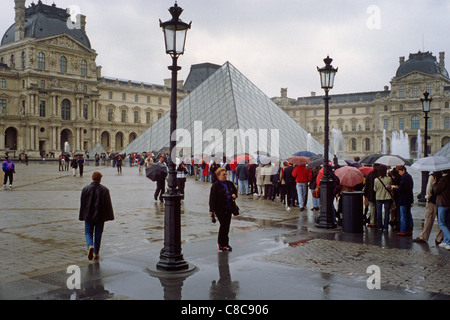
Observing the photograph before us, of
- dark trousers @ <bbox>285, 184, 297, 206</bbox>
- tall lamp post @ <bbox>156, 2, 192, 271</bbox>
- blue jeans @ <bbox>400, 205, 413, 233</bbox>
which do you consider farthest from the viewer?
dark trousers @ <bbox>285, 184, 297, 206</bbox>

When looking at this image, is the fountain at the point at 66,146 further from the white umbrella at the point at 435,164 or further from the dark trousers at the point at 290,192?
the white umbrella at the point at 435,164

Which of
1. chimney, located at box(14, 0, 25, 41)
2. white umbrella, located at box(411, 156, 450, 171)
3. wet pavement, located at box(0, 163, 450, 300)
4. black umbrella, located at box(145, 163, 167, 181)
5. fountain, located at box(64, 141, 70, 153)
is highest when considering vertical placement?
chimney, located at box(14, 0, 25, 41)

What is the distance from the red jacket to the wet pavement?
2.02 m

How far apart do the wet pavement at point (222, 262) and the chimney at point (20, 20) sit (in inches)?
2196

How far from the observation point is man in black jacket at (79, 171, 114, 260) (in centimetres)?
627

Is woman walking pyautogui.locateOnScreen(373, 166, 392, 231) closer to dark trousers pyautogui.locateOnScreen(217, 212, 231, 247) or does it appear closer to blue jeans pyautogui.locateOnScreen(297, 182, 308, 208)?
blue jeans pyautogui.locateOnScreen(297, 182, 308, 208)

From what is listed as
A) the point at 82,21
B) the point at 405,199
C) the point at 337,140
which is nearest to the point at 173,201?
the point at 405,199

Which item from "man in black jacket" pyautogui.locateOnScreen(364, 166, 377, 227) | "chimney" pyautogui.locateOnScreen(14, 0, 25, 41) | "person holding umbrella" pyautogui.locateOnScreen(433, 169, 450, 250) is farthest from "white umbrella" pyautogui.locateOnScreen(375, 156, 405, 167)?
"chimney" pyautogui.locateOnScreen(14, 0, 25, 41)

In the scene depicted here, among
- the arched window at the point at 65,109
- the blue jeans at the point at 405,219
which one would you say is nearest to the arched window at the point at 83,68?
the arched window at the point at 65,109

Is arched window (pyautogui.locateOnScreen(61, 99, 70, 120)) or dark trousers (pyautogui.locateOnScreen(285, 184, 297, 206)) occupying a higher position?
arched window (pyautogui.locateOnScreen(61, 99, 70, 120))

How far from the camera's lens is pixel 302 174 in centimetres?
1238

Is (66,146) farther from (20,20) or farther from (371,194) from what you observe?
(371,194)

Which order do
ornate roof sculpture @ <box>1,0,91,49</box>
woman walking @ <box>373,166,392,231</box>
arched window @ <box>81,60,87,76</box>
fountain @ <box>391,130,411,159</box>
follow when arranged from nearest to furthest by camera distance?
1. woman walking @ <box>373,166,392,231</box>
2. ornate roof sculpture @ <box>1,0,91,49</box>
3. arched window @ <box>81,60,87,76</box>
4. fountain @ <box>391,130,411,159</box>

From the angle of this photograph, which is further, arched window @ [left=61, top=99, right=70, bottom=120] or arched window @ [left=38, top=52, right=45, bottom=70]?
arched window @ [left=61, top=99, right=70, bottom=120]
